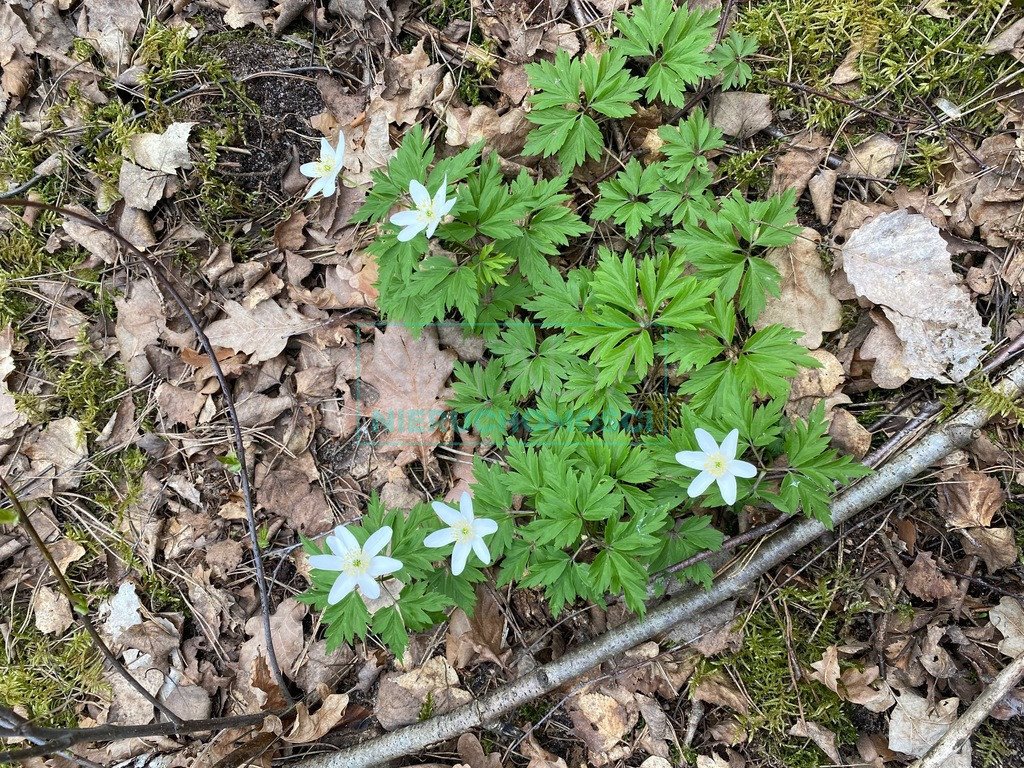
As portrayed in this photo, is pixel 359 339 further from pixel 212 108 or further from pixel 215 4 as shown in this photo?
pixel 215 4

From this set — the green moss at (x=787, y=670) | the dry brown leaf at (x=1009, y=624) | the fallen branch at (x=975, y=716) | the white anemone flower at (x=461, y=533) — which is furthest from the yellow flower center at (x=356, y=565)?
the dry brown leaf at (x=1009, y=624)

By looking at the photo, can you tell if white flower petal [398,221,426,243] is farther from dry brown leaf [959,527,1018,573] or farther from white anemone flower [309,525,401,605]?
dry brown leaf [959,527,1018,573]

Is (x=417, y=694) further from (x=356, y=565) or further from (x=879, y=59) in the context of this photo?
(x=879, y=59)

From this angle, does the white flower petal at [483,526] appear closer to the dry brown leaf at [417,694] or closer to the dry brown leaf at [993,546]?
the dry brown leaf at [417,694]

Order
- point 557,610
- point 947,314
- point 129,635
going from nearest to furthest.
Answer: point 557,610, point 947,314, point 129,635

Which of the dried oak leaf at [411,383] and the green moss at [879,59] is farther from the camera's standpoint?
the dried oak leaf at [411,383]

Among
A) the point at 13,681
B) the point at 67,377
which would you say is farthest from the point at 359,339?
the point at 13,681
